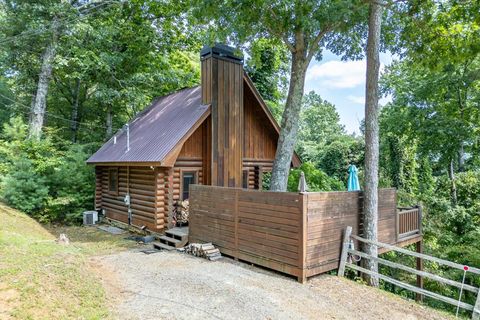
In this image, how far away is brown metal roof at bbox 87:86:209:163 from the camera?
10481 mm

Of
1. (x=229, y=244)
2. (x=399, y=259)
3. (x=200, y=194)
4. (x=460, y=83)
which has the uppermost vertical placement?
(x=460, y=83)

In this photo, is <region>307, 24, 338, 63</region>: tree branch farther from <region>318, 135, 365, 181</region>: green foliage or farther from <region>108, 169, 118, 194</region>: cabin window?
<region>318, 135, 365, 181</region>: green foliage

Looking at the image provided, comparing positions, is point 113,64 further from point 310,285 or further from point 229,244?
point 310,285

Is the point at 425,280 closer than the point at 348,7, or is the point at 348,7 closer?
the point at 348,7

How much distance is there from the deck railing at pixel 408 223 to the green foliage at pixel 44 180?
39.8 feet

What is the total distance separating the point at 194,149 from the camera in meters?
11.5

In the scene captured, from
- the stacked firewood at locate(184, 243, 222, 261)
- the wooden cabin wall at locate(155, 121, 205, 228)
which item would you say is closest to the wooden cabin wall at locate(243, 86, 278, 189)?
the wooden cabin wall at locate(155, 121, 205, 228)

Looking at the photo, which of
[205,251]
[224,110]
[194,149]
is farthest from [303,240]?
[224,110]

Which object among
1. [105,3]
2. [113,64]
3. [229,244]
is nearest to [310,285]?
[229,244]

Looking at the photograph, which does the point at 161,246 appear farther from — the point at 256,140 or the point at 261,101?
the point at 261,101

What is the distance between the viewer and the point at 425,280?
12.1 metres

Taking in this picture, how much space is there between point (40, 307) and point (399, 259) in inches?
467

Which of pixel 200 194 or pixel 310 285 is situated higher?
pixel 200 194

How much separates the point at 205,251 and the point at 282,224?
92.7 inches
